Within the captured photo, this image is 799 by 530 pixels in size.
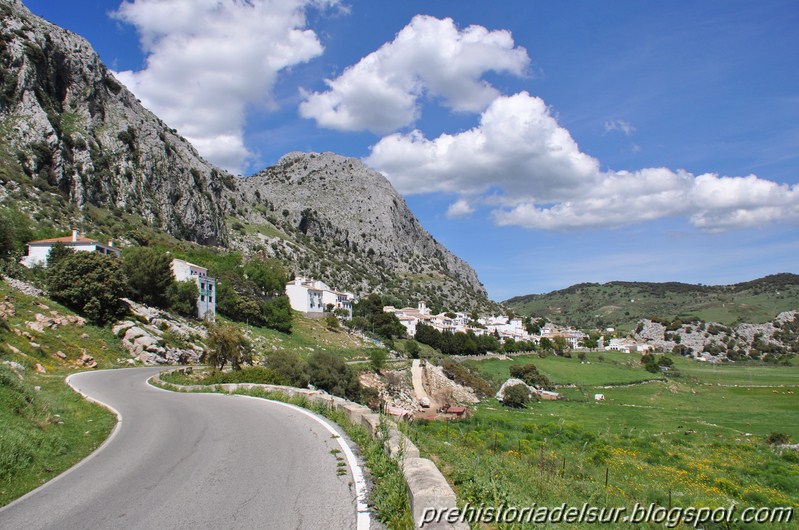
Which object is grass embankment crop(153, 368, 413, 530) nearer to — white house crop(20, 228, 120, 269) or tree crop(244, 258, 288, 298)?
white house crop(20, 228, 120, 269)

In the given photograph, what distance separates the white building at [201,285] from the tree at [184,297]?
1.23m

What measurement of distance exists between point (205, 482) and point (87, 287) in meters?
42.2

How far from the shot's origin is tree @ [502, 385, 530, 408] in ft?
182

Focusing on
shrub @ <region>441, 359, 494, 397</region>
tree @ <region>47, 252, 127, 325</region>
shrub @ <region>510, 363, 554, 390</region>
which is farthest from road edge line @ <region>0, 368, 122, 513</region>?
shrub @ <region>510, 363, 554, 390</region>

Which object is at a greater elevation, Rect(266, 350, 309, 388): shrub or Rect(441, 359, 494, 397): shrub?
Rect(266, 350, 309, 388): shrub

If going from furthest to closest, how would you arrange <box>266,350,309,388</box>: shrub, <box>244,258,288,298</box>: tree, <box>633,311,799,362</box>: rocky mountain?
<box>633,311,799,362</box>: rocky mountain → <box>244,258,288,298</box>: tree → <box>266,350,309,388</box>: shrub

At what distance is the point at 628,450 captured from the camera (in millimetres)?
24000

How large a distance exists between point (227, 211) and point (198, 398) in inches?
6017

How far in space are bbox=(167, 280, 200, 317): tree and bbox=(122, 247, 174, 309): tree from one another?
7.77 feet

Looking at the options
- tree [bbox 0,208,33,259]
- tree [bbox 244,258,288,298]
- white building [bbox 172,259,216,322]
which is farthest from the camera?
tree [bbox 244,258,288,298]

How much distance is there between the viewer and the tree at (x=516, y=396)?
5544 centimetres

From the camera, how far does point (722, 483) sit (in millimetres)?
15898

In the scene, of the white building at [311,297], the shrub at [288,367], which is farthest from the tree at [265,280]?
the shrub at [288,367]

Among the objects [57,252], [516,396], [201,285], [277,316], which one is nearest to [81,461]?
[57,252]
